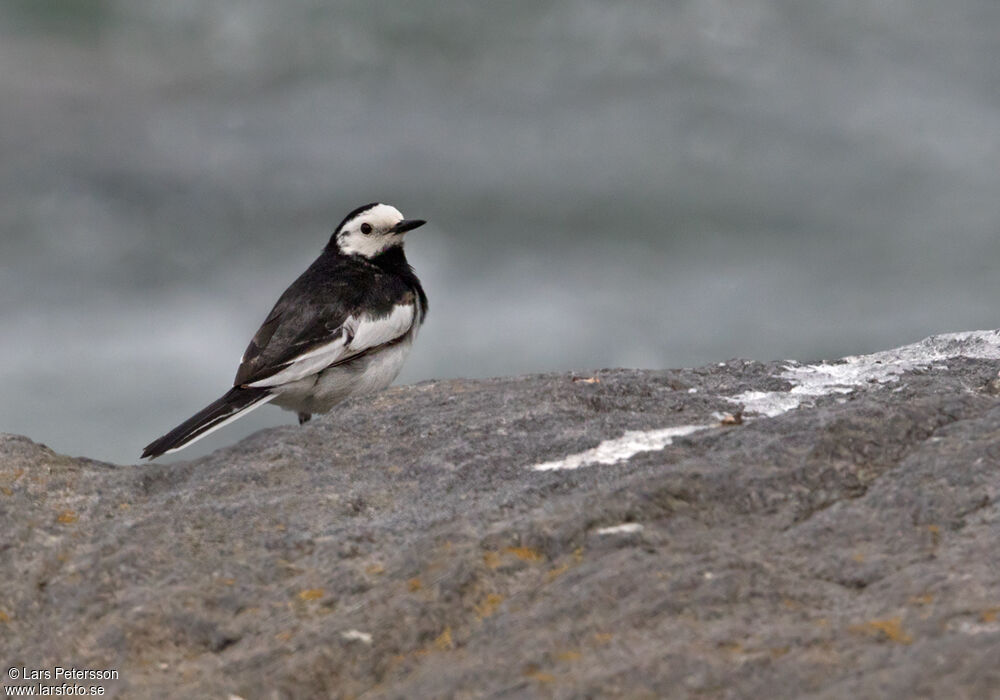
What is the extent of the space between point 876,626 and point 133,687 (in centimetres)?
185

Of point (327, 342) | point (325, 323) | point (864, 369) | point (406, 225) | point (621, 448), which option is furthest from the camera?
point (406, 225)

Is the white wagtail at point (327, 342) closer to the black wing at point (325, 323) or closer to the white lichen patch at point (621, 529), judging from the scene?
the black wing at point (325, 323)

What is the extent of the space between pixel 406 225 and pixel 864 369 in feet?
13.1

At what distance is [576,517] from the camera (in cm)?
319

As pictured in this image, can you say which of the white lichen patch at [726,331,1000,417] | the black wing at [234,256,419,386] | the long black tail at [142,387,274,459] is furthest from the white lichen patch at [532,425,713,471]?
the black wing at [234,256,419,386]

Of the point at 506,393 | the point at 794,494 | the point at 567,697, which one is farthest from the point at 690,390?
the point at 567,697

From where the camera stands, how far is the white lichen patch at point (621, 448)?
3818 mm

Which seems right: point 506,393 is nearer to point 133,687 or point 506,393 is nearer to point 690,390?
point 690,390

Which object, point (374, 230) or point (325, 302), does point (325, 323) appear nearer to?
point (325, 302)

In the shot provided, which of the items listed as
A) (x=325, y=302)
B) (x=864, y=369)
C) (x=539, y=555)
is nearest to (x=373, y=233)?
(x=325, y=302)

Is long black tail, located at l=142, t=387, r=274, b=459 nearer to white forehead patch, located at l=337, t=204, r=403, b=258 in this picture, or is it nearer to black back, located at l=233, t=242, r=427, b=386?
black back, located at l=233, t=242, r=427, b=386

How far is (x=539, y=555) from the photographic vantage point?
3102mm

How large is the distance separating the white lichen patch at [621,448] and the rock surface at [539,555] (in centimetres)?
1

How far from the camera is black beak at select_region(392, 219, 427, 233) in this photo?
8211 mm
